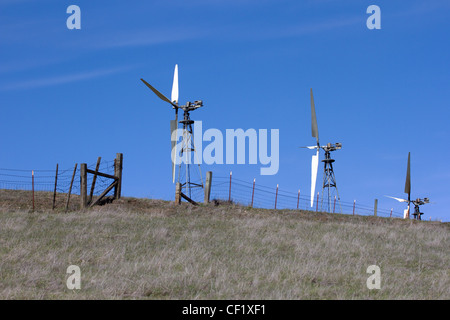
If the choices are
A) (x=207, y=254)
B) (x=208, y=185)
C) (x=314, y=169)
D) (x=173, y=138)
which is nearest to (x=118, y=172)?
(x=208, y=185)

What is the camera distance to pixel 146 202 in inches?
1196

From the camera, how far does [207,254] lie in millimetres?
17828

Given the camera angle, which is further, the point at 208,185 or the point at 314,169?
the point at 314,169

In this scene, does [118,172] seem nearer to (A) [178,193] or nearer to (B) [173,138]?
(A) [178,193]

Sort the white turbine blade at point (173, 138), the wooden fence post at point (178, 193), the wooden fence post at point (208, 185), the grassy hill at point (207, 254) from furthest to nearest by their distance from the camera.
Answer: the white turbine blade at point (173, 138) < the wooden fence post at point (208, 185) < the wooden fence post at point (178, 193) < the grassy hill at point (207, 254)

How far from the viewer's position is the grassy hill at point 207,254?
1367 centimetres

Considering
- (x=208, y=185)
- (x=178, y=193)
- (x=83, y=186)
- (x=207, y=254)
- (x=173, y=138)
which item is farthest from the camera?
(x=173, y=138)

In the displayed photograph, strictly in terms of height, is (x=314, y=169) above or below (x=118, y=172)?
above

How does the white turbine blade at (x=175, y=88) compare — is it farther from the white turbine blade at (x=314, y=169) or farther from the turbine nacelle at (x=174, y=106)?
the white turbine blade at (x=314, y=169)

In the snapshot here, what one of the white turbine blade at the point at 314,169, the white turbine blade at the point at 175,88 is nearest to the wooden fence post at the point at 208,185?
the white turbine blade at the point at 175,88

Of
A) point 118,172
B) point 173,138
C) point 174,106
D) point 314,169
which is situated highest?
point 174,106

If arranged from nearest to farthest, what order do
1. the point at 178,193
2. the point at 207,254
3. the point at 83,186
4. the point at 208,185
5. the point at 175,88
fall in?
the point at 207,254 < the point at 83,186 < the point at 178,193 < the point at 208,185 < the point at 175,88
